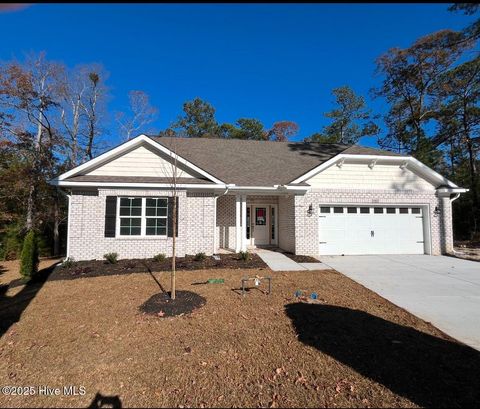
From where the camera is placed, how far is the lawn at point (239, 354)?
305 centimetres

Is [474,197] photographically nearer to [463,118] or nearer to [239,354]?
[463,118]

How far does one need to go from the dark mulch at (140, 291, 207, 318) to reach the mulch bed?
9.09 feet

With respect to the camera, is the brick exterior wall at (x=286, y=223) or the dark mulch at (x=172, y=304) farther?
the brick exterior wall at (x=286, y=223)

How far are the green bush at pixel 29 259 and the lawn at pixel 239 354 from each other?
2.66 m

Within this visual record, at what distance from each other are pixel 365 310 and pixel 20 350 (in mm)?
6119

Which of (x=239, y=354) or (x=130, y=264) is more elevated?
(x=130, y=264)

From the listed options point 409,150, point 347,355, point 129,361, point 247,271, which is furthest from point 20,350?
point 409,150

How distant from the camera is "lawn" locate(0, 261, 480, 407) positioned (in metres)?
3.05

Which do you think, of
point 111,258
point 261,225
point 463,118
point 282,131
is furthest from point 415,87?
point 111,258

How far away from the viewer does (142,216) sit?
1066 cm

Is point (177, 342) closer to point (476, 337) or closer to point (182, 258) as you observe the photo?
point (476, 337)

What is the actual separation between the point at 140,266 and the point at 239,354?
21.3 ft

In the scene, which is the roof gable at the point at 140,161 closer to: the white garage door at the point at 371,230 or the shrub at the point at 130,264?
the shrub at the point at 130,264

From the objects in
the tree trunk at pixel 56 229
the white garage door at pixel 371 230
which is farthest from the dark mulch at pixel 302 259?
the tree trunk at pixel 56 229
